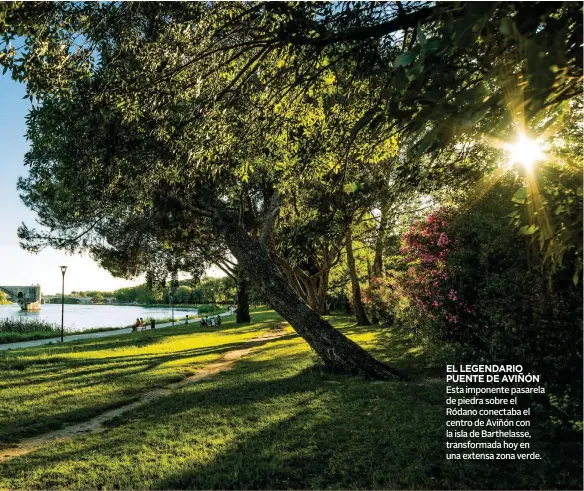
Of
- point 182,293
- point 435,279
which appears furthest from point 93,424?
point 182,293

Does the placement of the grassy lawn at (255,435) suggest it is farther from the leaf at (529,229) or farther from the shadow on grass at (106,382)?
the leaf at (529,229)

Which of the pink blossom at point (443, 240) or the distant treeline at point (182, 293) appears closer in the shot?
the pink blossom at point (443, 240)

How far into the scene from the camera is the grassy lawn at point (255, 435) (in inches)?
177

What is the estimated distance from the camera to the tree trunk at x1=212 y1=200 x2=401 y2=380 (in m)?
9.59

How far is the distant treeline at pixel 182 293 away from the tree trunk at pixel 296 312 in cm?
1577

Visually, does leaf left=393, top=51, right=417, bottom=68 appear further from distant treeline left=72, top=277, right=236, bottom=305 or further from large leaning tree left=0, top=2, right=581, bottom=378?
distant treeline left=72, top=277, right=236, bottom=305

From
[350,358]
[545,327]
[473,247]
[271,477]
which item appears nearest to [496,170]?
[545,327]

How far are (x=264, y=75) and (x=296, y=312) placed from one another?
6139 millimetres

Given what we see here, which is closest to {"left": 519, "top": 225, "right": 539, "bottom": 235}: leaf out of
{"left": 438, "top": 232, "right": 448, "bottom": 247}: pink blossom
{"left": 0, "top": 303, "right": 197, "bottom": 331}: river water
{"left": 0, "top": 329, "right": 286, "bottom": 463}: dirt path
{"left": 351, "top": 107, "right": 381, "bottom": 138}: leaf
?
{"left": 351, "top": 107, "right": 381, "bottom": 138}: leaf

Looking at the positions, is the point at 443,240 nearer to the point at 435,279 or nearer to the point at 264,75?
the point at 435,279

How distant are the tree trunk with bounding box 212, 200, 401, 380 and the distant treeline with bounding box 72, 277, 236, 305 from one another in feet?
51.7

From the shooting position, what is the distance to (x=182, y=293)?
3605 inches

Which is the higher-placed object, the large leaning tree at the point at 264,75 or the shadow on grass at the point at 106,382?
the large leaning tree at the point at 264,75

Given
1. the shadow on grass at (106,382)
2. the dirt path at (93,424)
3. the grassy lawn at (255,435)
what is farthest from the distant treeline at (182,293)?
the grassy lawn at (255,435)
